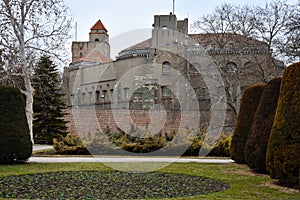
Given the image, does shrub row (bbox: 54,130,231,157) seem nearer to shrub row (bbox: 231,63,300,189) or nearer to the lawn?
the lawn

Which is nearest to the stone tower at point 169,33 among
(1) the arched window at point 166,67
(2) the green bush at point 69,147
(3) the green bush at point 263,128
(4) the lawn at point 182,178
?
(1) the arched window at point 166,67

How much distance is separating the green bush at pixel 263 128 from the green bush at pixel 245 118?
4.70 feet

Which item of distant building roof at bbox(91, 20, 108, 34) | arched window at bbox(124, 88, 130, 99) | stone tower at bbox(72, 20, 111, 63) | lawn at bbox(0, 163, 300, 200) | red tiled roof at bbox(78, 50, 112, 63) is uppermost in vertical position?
distant building roof at bbox(91, 20, 108, 34)

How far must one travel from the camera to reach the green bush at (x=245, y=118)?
39.0 ft

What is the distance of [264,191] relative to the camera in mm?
7605

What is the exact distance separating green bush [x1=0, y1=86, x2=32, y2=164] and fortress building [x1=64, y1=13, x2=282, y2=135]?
1194 centimetres

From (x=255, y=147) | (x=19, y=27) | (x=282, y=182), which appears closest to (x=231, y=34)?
(x=19, y=27)

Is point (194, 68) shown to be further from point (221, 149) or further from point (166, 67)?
point (221, 149)

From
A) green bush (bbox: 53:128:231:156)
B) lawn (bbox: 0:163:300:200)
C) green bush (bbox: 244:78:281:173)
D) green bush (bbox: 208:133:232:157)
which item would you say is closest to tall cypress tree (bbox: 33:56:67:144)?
green bush (bbox: 53:128:231:156)

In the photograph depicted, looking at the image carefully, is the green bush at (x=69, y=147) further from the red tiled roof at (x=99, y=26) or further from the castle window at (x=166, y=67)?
the red tiled roof at (x=99, y=26)

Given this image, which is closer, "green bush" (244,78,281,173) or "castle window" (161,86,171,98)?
"green bush" (244,78,281,173)

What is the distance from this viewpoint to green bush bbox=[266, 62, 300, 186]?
7.62m

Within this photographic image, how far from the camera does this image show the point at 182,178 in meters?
9.55

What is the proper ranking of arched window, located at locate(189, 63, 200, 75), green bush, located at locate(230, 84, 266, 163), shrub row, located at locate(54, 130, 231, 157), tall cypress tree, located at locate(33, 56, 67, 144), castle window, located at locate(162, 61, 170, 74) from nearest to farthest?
green bush, located at locate(230, 84, 266, 163)
shrub row, located at locate(54, 130, 231, 157)
tall cypress tree, located at locate(33, 56, 67, 144)
arched window, located at locate(189, 63, 200, 75)
castle window, located at locate(162, 61, 170, 74)
